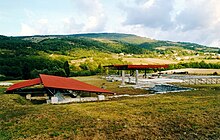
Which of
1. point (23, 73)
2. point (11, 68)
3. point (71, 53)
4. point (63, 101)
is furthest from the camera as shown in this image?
point (71, 53)

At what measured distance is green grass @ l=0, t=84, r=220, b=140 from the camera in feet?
36.1

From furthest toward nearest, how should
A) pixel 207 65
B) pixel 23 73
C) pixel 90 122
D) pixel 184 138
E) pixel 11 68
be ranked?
pixel 207 65 < pixel 11 68 < pixel 23 73 < pixel 90 122 < pixel 184 138

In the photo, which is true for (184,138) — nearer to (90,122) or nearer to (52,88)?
(90,122)

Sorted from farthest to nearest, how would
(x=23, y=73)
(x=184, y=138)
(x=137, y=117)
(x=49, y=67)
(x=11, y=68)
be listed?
(x=49, y=67)
(x=11, y=68)
(x=23, y=73)
(x=137, y=117)
(x=184, y=138)

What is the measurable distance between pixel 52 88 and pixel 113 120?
10177mm

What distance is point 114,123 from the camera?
1259 centimetres

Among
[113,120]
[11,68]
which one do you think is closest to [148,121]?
[113,120]

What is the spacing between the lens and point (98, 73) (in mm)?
89250

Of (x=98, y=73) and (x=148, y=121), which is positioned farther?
(x=98, y=73)

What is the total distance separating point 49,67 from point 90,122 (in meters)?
77.3

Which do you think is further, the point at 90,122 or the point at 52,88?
the point at 52,88

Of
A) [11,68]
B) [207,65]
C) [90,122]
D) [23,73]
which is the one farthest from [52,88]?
[207,65]

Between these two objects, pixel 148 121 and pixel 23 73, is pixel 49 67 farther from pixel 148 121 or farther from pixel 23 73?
pixel 148 121

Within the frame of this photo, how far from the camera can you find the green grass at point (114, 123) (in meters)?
11.0
